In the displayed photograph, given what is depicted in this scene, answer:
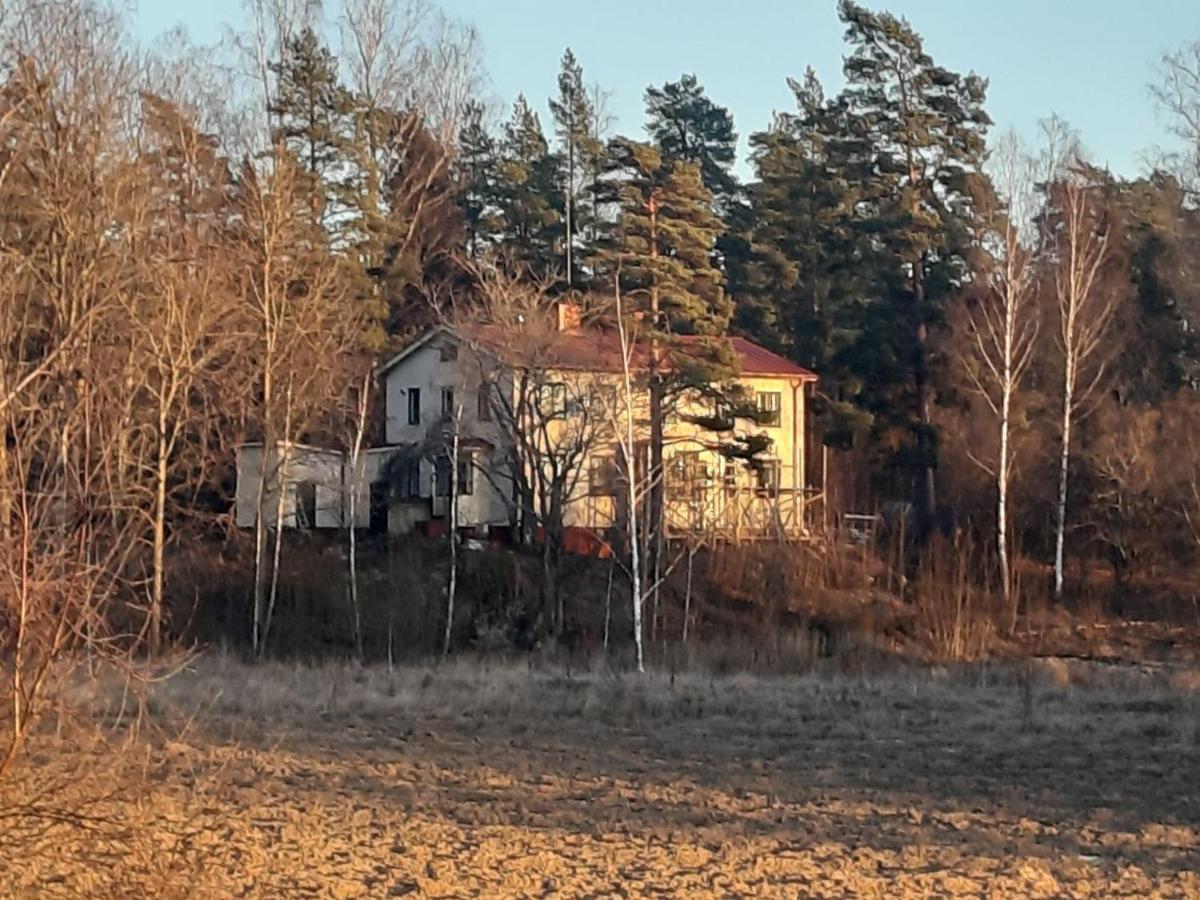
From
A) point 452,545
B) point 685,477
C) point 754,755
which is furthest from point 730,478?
point 754,755

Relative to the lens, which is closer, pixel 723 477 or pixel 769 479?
pixel 723 477

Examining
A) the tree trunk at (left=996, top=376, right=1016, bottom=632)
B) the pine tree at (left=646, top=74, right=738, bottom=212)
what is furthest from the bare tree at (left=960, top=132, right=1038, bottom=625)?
the pine tree at (left=646, top=74, right=738, bottom=212)

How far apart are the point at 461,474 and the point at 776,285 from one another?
1716cm

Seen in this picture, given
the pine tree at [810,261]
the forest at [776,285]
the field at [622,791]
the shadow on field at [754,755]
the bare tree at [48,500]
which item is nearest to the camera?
the bare tree at [48,500]

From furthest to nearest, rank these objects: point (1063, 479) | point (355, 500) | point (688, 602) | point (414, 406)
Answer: point (414, 406) < point (1063, 479) < point (355, 500) < point (688, 602)

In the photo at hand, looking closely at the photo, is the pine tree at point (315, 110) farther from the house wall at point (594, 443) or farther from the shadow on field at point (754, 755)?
the shadow on field at point (754, 755)

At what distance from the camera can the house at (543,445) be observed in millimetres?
36688

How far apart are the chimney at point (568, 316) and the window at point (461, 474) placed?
389cm

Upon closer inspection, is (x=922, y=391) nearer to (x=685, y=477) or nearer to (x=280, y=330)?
(x=685, y=477)

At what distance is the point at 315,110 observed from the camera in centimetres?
4819

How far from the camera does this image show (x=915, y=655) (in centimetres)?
2967

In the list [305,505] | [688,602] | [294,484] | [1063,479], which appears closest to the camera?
[688,602]

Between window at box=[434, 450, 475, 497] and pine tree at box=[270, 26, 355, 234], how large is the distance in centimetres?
836

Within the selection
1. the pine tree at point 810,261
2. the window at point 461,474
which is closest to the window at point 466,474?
the window at point 461,474
